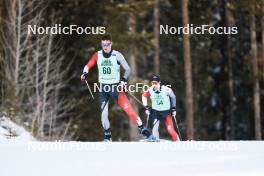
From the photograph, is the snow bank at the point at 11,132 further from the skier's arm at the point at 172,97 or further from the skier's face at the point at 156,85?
the skier's arm at the point at 172,97

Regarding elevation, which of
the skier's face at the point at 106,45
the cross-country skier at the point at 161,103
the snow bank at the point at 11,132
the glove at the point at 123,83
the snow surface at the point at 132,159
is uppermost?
the skier's face at the point at 106,45

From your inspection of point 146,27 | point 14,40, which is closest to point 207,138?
point 146,27

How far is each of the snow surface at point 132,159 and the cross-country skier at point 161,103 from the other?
1454 mm

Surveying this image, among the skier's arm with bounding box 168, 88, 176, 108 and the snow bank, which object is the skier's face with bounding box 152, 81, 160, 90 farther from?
the snow bank

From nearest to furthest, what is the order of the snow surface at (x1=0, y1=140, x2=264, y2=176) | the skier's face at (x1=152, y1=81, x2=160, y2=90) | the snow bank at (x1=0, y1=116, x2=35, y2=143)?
the snow surface at (x1=0, y1=140, x2=264, y2=176)
the skier's face at (x1=152, y1=81, x2=160, y2=90)
the snow bank at (x1=0, y1=116, x2=35, y2=143)

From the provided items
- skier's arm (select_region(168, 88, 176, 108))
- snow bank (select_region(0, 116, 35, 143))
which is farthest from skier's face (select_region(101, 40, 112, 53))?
snow bank (select_region(0, 116, 35, 143))

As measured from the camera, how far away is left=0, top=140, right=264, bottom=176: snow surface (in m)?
7.12

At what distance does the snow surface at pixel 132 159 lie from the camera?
23.4 ft

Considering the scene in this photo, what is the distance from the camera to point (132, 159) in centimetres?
804

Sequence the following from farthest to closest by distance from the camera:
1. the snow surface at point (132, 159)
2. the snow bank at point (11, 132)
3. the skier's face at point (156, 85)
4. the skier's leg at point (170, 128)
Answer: the snow bank at point (11, 132) → the skier's leg at point (170, 128) → the skier's face at point (156, 85) → the snow surface at point (132, 159)

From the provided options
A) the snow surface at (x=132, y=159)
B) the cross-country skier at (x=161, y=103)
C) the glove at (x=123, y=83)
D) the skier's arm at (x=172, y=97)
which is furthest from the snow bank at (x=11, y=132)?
the skier's arm at (x=172, y=97)

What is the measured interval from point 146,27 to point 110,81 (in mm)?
18308

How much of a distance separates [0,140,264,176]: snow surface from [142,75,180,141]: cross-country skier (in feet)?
4.77

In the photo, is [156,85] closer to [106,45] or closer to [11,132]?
[106,45]
